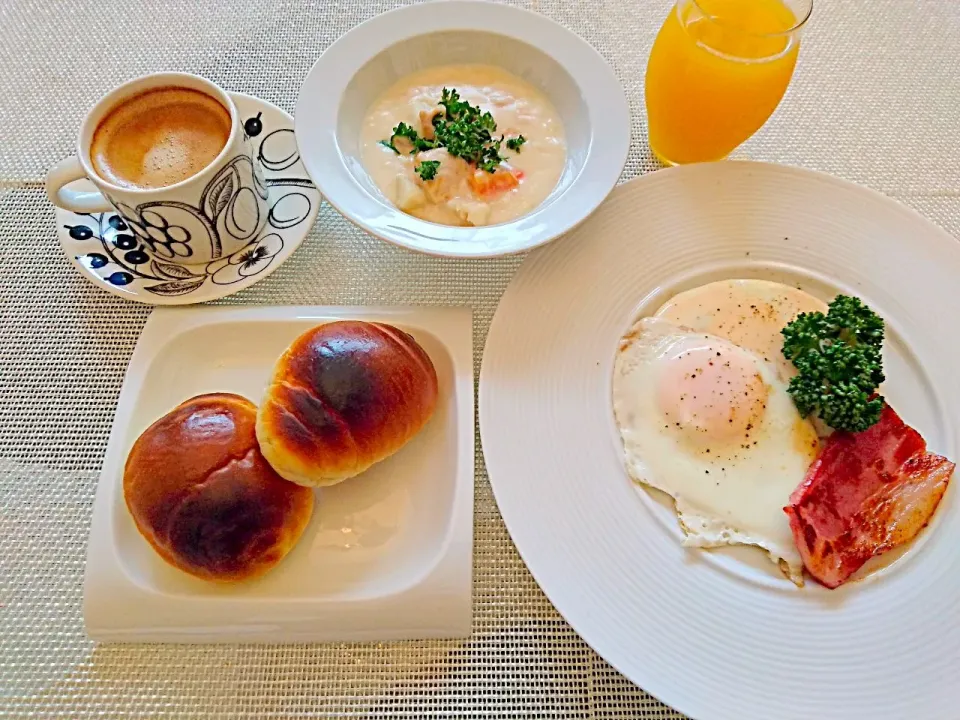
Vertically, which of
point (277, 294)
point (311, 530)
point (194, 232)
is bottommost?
point (311, 530)

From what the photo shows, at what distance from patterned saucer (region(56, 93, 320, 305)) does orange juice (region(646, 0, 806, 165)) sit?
2.45ft

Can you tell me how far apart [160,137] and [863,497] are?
→ 4.45 ft

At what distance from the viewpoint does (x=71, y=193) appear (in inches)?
47.3

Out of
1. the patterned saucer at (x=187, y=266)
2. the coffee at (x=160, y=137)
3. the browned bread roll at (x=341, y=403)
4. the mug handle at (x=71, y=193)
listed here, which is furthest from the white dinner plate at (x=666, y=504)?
the mug handle at (x=71, y=193)

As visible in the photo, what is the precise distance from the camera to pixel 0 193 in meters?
1.40

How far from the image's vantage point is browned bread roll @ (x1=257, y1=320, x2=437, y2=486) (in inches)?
→ 37.1

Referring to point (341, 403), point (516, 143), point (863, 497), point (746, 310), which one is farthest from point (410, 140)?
point (863, 497)

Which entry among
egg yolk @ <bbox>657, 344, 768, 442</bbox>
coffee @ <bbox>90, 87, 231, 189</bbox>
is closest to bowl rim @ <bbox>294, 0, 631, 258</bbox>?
coffee @ <bbox>90, 87, 231, 189</bbox>

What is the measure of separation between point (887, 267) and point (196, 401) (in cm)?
124

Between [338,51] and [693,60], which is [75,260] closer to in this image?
[338,51]

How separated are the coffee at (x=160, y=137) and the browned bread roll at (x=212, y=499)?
0.48 meters

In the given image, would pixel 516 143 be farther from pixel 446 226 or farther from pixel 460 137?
pixel 446 226

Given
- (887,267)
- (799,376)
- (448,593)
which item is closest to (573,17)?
(887,267)

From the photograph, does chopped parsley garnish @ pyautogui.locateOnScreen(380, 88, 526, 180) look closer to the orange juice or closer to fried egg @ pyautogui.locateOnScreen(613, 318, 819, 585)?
the orange juice
